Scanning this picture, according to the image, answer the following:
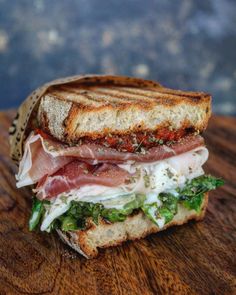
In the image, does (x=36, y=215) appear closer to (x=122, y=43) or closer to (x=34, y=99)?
(x=34, y=99)

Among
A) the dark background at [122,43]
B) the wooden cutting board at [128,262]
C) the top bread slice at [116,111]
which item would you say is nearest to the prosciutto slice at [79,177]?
the top bread slice at [116,111]

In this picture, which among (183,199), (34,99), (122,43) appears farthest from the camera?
(122,43)

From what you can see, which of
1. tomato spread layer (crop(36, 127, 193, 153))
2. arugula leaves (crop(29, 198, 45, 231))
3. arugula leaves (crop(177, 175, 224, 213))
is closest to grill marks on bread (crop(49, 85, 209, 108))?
tomato spread layer (crop(36, 127, 193, 153))

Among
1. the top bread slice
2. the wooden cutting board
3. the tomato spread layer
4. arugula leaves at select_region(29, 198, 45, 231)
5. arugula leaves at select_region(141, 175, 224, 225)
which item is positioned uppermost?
the top bread slice

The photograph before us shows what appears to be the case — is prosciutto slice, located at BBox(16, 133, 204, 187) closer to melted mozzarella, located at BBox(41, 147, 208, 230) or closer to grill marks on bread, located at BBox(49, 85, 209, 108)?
melted mozzarella, located at BBox(41, 147, 208, 230)

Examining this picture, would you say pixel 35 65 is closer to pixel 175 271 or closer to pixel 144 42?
pixel 144 42

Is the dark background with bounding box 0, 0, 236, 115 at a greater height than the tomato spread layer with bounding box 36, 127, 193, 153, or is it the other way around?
the tomato spread layer with bounding box 36, 127, 193, 153

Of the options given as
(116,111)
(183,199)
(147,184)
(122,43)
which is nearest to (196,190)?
(183,199)
